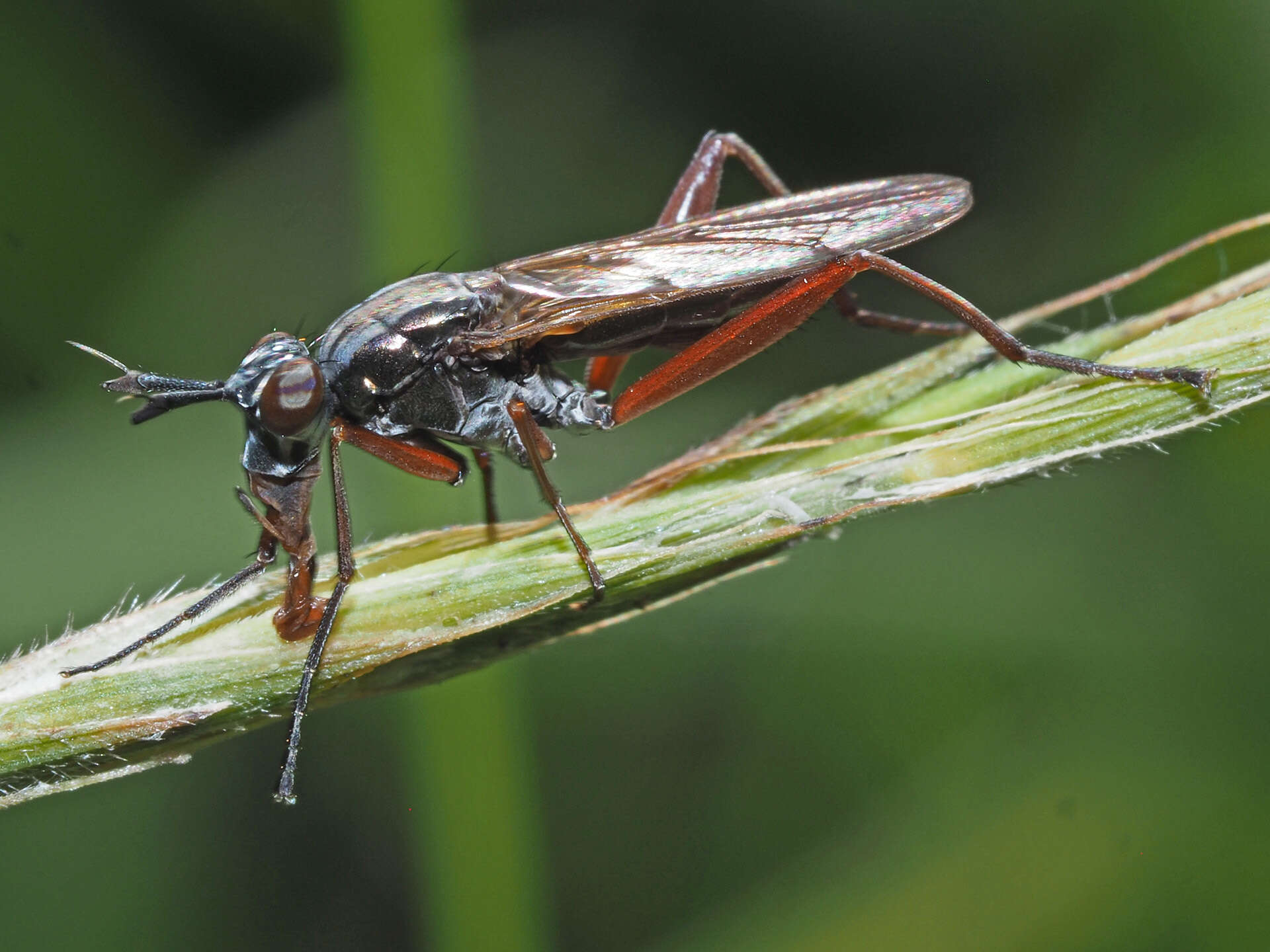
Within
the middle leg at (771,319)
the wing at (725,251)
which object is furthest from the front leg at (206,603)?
the middle leg at (771,319)

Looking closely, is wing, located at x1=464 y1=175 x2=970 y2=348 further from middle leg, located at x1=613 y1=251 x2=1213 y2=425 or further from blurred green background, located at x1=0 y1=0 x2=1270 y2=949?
blurred green background, located at x1=0 y1=0 x2=1270 y2=949

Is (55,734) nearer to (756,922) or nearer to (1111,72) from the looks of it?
(756,922)

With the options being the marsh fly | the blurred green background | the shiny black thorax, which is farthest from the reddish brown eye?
the blurred green background

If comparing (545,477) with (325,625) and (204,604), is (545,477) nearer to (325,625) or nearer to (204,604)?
(325,625)

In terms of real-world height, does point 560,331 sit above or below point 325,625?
above

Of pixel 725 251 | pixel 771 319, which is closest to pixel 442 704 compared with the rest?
pixel 771 319

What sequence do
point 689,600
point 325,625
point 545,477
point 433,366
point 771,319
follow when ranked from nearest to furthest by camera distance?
point 325,625 → point 545,477 → point 771,319 → point 433,366 → point 689,600
